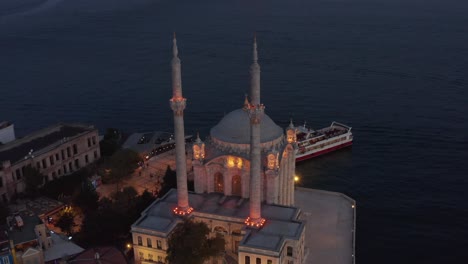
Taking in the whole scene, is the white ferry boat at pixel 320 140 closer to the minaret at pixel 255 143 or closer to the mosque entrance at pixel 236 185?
the mosque entrance at pixel 236 185

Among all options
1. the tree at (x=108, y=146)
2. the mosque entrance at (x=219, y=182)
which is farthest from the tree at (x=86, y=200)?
the tree at (x=108, y=146)

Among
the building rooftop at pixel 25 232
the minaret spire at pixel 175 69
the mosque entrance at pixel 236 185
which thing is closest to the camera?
the building rooftop at pixel 25 232

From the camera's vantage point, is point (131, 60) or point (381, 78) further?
point (131, 60)

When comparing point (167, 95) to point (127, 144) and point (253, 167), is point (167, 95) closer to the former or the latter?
point (127, 144)

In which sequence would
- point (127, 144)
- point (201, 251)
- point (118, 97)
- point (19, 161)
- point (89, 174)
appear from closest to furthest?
point (201, 251) < point (19, 161) < point (89, 174) < point (127, 144) < point (118, 97)

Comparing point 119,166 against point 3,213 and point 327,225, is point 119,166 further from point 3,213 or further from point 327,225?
point 327,225

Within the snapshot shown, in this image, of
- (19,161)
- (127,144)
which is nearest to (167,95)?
(127,144)

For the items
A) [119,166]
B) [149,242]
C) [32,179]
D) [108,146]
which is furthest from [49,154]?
[149,242]

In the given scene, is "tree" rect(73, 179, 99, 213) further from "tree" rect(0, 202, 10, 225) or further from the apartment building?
the apartment building
